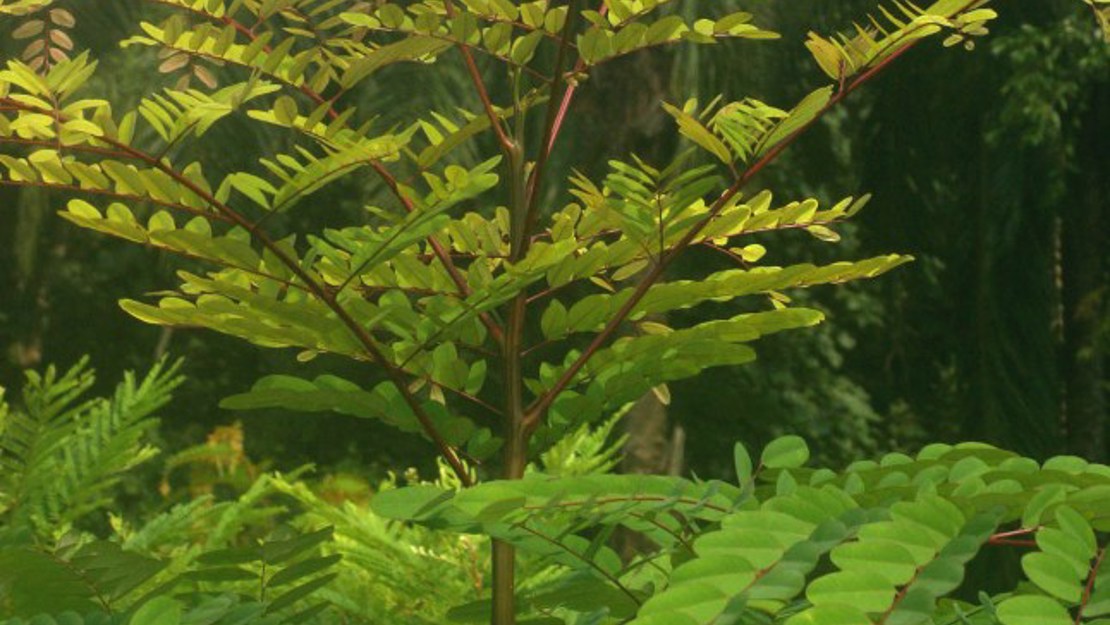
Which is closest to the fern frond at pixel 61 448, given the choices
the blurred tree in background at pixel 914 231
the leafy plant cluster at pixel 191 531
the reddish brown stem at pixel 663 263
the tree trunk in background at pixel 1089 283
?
the leafy plant cluster at pixel 191 531

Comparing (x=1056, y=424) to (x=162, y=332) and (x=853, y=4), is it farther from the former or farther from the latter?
(x=162, y=332)

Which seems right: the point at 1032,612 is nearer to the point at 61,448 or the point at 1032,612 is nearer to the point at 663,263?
the point at 663,263

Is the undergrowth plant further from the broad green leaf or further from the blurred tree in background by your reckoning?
the blurred tree in background

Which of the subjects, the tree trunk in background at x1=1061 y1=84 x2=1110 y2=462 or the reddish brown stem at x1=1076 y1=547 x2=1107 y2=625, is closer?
the reddish brown stem at x1=1076 y1=547 x2=1107 y2=625

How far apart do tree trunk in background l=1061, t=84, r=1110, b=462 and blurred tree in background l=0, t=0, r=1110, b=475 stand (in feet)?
0.04

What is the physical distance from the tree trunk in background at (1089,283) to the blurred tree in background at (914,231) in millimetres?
13

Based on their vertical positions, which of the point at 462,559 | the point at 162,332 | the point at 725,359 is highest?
the point at 725,359

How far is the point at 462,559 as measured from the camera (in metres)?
2.30

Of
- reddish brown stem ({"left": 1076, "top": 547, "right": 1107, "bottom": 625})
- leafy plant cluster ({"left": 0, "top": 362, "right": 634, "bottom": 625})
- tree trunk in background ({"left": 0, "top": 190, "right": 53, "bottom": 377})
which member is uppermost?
reddish brown stem ({"left": 1076, "top": 547, "right": 1107, "bottom": 625})

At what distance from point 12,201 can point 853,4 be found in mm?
5387

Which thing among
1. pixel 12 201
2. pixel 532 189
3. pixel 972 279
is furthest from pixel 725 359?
pixel 12 201

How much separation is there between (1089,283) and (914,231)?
42.9 inches

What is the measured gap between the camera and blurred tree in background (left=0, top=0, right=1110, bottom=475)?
772 cm

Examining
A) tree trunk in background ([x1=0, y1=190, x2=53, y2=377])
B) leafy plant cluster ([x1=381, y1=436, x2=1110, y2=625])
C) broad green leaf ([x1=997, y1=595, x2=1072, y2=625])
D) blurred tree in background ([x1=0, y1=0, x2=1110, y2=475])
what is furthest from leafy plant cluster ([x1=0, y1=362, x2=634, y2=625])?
tree trunk in background ([x1=0, y1=190, x2=53, y2=377])
